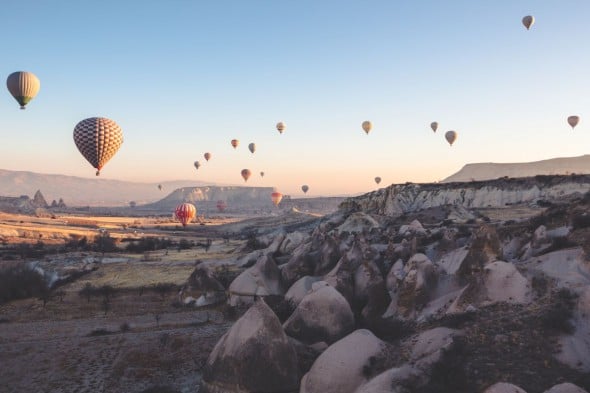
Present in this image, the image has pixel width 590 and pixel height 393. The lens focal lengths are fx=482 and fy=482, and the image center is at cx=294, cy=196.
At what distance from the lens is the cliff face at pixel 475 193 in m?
62.7

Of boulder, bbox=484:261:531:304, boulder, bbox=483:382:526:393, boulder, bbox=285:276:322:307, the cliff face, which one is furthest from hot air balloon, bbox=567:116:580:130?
boulder, bbox=483:382:526:393

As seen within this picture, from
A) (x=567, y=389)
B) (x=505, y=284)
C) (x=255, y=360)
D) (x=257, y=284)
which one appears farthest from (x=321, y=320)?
(x=257, y=284)

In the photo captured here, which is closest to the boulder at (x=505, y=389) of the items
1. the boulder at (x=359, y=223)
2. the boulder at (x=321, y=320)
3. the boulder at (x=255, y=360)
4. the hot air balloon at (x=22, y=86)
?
the boulder at (x=255, y=360)

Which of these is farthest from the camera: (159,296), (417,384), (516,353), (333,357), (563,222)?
(159,296)

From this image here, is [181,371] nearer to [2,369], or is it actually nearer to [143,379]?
[143,379]

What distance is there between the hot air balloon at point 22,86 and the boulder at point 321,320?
1818 inches

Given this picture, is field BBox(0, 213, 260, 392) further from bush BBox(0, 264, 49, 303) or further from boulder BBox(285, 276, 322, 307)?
boulder BBox(285, 276, 322, 307)

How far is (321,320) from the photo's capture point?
18.4 m

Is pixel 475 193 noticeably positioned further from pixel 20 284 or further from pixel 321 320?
pixel 20 284

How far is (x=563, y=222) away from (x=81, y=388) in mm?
22986

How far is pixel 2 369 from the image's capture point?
19.0m

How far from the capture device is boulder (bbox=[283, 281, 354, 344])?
18.2m

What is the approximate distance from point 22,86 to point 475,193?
59898 millimetres

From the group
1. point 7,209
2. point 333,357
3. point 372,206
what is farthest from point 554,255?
point 7,209
